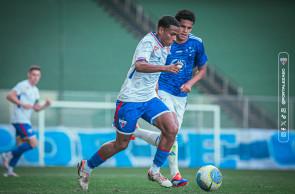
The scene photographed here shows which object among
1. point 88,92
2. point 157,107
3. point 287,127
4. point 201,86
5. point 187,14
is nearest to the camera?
point 157,107

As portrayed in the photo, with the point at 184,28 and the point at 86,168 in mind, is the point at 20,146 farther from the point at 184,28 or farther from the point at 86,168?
the point at 184,28

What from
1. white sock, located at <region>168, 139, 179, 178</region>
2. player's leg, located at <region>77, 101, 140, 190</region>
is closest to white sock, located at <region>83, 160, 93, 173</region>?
player's leg, located at <region>77, 101, 140, 190</region>

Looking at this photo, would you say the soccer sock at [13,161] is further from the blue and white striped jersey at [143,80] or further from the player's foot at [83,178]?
the blue and white striped jersey at [143,80]

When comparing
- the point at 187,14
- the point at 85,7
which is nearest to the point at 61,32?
the point at 85,7

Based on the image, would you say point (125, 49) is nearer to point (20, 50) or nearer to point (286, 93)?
point (20, 50)

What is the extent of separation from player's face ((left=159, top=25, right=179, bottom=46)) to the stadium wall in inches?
302

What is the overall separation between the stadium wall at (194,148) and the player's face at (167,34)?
25.1 feet

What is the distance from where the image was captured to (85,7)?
22.9m

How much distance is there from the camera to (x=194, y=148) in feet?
43.6

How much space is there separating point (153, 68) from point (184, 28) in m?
1.40

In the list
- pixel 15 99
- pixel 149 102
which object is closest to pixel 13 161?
pixel 15 99

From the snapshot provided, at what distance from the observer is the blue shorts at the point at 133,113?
555 cm

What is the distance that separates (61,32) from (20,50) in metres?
2.10

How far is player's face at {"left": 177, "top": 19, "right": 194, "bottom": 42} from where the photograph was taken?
6346mm
